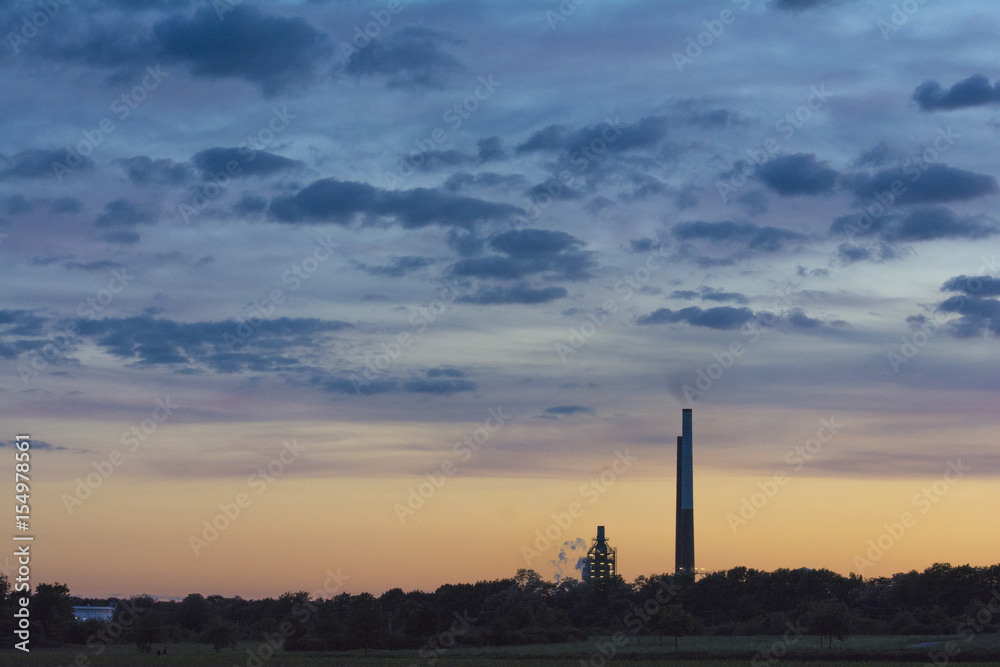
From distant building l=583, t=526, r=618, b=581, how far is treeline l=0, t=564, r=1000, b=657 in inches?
147

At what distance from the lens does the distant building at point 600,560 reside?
567 ft

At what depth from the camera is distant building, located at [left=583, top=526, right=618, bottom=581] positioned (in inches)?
6801

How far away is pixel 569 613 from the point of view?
156 m

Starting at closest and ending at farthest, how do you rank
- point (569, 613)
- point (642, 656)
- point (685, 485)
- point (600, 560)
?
point (642, 656)
point (685, 485)
point (569, 613)
point (600, 560)

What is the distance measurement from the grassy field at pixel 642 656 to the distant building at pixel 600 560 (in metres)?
64.7

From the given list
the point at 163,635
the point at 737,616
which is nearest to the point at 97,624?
the point at 163,635

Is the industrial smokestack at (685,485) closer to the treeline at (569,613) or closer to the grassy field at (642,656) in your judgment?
the treeline at (569,613)

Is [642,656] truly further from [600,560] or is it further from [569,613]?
[600,560]

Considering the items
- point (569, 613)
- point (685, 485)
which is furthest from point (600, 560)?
point (685, 485)

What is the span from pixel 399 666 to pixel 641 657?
21.6 meters

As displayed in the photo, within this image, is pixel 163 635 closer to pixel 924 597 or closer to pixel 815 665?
pixel 815 665

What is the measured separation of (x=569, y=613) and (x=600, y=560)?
1989cm

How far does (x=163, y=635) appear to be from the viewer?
4296 inches

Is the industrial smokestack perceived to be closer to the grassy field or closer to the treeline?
the treeline
